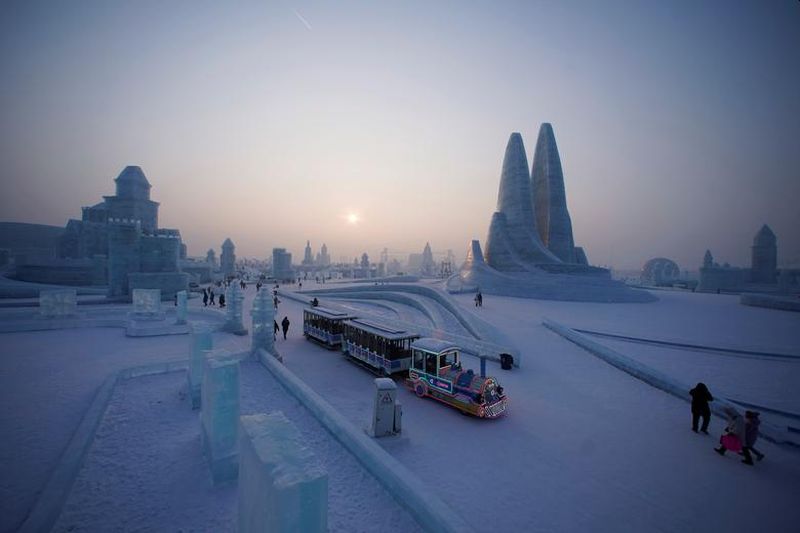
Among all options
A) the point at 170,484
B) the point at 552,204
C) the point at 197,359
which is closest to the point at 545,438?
the point at 170,484

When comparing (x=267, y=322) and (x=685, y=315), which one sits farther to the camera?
(x=685, y=315)

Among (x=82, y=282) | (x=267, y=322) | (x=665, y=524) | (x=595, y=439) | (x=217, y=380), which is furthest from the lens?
(x=82, y=282)

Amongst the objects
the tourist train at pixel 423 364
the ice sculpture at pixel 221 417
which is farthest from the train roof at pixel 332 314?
the ice sculpture at pixel 221 417

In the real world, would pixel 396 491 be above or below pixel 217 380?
below

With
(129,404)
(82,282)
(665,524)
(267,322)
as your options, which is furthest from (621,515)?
(82,282)

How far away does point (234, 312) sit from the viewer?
18.0 metres

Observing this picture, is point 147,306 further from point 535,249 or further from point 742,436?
point 535,249

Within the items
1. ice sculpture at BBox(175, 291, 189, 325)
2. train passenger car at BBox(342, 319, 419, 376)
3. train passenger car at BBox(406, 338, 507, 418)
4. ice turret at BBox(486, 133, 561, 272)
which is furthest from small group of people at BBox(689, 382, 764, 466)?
ice turret at BBox(486, 133, 561, 272)

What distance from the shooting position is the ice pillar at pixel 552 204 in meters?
36.0

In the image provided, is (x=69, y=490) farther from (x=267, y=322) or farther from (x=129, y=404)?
(x=267, y=322)

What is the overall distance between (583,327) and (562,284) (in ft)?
38.6

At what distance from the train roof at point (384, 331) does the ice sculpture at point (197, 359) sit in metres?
5.30

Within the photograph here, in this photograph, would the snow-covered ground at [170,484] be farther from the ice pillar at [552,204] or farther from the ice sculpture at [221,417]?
the ice pillar at [552,204]

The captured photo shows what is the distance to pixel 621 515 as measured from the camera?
16.9 feet
